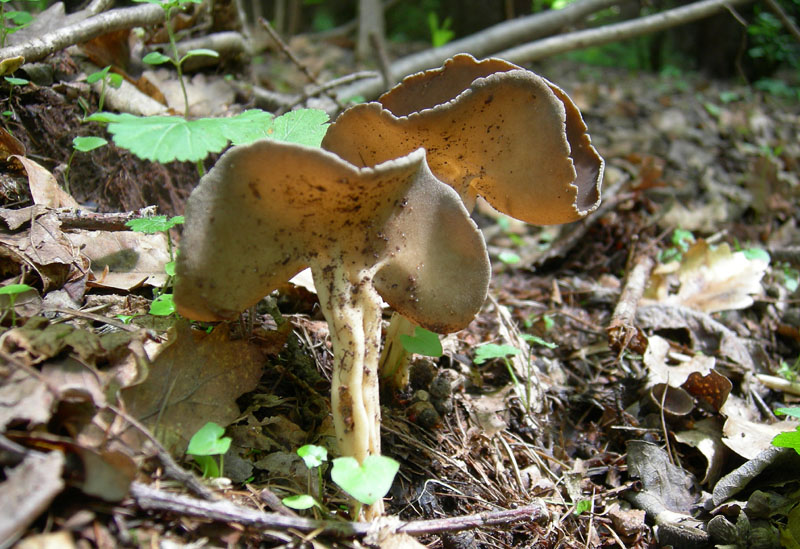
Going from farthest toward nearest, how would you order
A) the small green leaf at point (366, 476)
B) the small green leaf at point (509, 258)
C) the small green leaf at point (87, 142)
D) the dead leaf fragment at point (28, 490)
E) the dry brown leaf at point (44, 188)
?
1. the small green leaf at point (509, 258)
2. the small green leaf at point (87, 142)
3. the dry brown leaf at point (44, 188)
4. the small green leaf at point (366, 476)
5. the dead leaf fragment at point (28, 490)

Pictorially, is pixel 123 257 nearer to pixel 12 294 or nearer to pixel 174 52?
pixel 12 294

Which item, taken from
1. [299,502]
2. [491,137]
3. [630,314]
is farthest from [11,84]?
[630,314]

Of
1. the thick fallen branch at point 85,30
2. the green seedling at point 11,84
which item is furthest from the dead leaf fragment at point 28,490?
the thick fallen branch at point 85,30

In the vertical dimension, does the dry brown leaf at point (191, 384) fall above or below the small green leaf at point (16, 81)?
below

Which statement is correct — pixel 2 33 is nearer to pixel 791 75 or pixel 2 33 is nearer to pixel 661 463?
pixel 661 463

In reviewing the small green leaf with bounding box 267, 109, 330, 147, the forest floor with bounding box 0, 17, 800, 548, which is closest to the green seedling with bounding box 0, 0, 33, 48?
the forest floor with bounding box 0, 17, 800, 548

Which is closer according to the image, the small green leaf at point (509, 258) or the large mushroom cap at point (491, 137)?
the large mushroom cap at point (491, 137)

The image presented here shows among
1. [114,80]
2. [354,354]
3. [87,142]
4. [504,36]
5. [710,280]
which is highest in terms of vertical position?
[114,80]

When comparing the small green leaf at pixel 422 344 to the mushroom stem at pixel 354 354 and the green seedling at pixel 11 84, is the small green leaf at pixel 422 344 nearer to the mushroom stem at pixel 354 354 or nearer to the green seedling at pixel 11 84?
the mushroom stem at pixel 354 354
